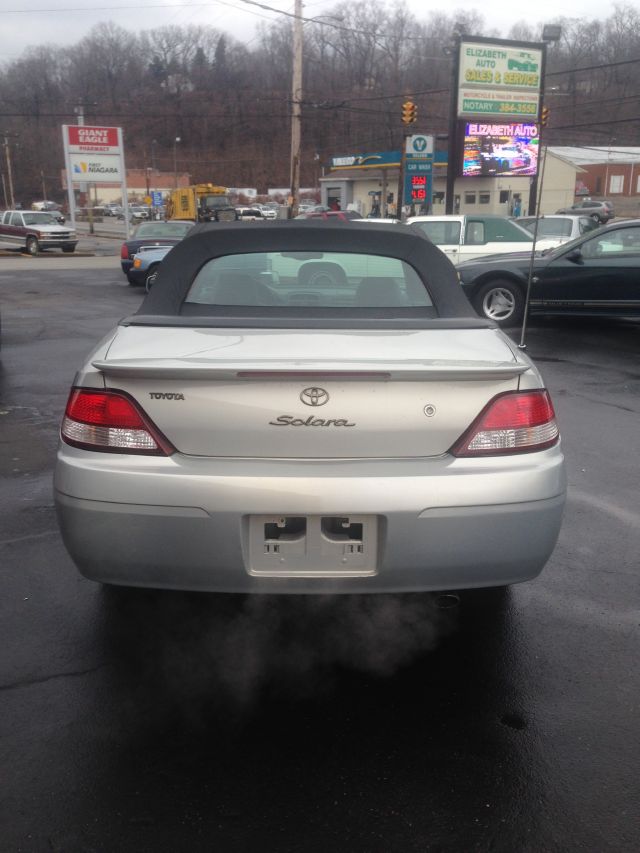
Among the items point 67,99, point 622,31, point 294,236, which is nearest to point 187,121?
point 67,99

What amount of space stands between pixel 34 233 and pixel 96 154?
224 inches

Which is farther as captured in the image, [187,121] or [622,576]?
[187,121]

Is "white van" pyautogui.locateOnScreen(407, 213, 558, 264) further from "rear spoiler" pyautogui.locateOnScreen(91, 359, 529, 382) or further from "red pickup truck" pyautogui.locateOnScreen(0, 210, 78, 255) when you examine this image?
"red pickup truck" pyautogui.locateOnScreen(0, 210, 78, 255)

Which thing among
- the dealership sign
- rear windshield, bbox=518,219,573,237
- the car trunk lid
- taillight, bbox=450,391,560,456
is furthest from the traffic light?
the car trunk lid

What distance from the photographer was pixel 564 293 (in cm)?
1069

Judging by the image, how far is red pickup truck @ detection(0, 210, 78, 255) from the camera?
31297 millimetres

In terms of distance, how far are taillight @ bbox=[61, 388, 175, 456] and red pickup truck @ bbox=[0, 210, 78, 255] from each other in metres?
30.9

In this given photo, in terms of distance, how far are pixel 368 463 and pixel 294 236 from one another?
1.68 metres

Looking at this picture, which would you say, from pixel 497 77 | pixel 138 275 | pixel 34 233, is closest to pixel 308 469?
pixel 138 275

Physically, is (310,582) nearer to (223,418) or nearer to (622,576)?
(223,418)

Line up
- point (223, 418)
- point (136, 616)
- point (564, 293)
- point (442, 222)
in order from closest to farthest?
point (223, 418)
point (136, 616)
point (564, 293)
point (442, 222)

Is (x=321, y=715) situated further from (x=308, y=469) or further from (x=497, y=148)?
(x=497, y=148)

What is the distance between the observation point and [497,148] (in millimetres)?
34594

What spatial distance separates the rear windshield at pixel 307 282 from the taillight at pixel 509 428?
101cm
